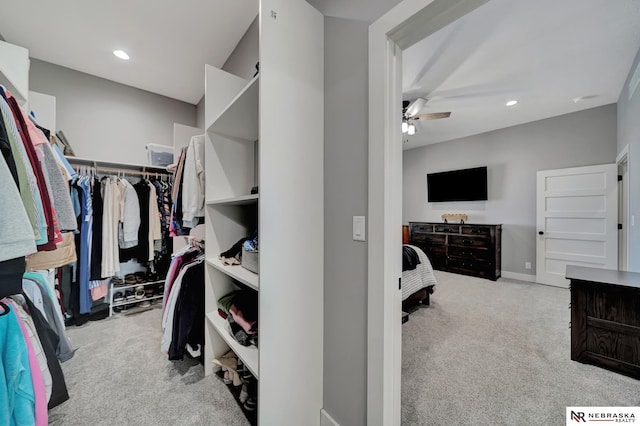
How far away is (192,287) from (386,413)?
4.62 ft

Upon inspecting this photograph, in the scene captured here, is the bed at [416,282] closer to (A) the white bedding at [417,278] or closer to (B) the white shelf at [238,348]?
(A) the white bedding at [417,278]

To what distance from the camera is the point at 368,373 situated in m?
1.07

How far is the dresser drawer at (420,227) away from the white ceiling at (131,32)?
176 inches

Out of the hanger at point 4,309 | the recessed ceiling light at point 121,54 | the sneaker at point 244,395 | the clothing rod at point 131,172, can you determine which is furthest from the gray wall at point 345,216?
the clothing rod at point 131,172

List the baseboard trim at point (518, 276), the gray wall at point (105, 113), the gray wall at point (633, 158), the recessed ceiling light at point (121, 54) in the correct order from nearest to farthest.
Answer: the gray wall at point (633, 158)
the recessed ceiling light at point (121, 54)
the gray wall at point (105, 113)
the baseboard trim at point (518, 276)

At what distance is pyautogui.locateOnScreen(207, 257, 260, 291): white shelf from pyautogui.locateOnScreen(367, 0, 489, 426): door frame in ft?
1.81

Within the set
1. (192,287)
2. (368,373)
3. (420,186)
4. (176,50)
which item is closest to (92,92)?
(176,50)

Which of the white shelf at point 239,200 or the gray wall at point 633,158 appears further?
the gray wall at point 633,158

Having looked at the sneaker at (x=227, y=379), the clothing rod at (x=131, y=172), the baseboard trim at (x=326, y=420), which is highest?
the clothing rod at (x=131, y=172)

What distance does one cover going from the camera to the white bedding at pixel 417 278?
262 cm

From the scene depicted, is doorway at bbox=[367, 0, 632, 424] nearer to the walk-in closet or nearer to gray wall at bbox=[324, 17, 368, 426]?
gray wall at bbox=[324, 17, 368, 426]

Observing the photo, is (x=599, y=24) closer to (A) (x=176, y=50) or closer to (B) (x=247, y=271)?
(B) (x=247, y=271)

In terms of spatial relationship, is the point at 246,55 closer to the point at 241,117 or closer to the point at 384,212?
the point at 241,117

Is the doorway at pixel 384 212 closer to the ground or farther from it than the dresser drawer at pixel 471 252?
farther from it
